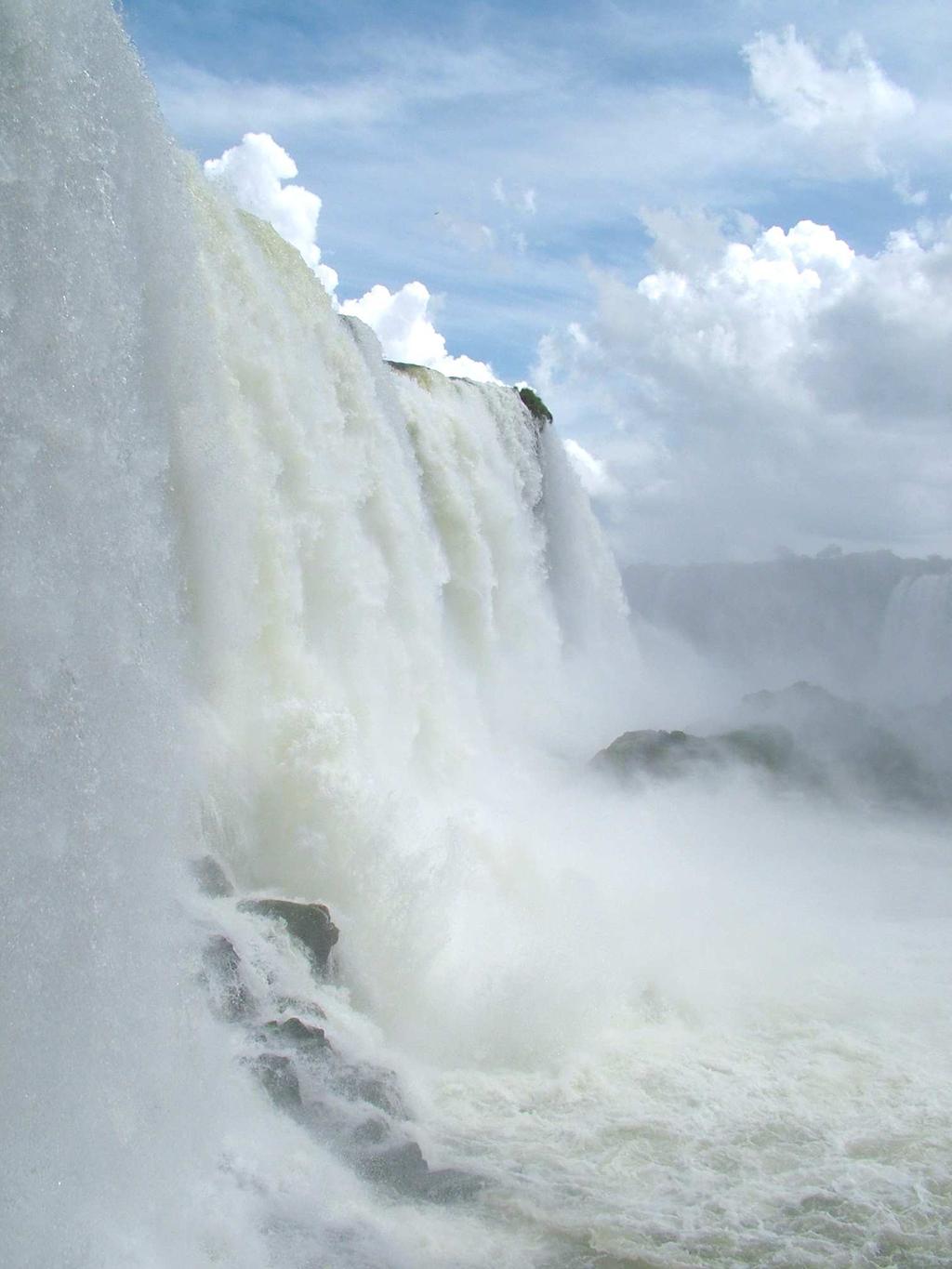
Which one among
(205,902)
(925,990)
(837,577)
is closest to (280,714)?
(205,902)

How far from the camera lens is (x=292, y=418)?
1084 centimetres

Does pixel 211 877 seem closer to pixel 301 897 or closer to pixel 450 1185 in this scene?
pixel 301 897

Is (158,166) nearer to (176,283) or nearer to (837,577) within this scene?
(176,283)

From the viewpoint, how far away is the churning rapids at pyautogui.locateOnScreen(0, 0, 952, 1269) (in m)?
4.98

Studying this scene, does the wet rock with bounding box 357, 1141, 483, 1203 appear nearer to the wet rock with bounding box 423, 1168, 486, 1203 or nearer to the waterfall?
the wet rock with bounding box 423, 1168, 486, 1203

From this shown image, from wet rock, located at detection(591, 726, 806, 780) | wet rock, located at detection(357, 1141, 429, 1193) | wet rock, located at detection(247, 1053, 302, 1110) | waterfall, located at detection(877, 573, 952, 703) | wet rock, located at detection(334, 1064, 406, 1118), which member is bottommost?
wet rock, located at detection(357, 1141, 429, 1193)

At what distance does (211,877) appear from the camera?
7.77 m

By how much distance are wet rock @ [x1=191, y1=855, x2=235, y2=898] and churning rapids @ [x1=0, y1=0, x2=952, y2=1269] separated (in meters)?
0.11

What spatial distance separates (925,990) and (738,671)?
2147 centimetres

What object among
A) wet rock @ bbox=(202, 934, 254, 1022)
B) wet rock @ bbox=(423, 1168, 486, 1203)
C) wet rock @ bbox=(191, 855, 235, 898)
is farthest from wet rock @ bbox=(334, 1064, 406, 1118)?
wet rock @ bbox=(191, 855, 235, 898)

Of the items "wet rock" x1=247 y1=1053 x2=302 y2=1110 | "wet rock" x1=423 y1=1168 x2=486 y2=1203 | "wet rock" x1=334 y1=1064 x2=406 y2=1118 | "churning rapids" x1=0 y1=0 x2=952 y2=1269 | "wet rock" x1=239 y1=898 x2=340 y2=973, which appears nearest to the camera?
"churning rapids" x1=0 y1=0 x2=952 y2=1269

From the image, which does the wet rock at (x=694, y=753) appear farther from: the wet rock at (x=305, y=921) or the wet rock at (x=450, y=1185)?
the wet rock at (x=450, y=1185)

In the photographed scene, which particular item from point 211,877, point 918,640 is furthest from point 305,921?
point 918,640

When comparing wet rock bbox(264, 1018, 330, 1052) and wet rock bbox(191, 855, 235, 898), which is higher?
wet rock bbox(191, 855, 235, 898)
